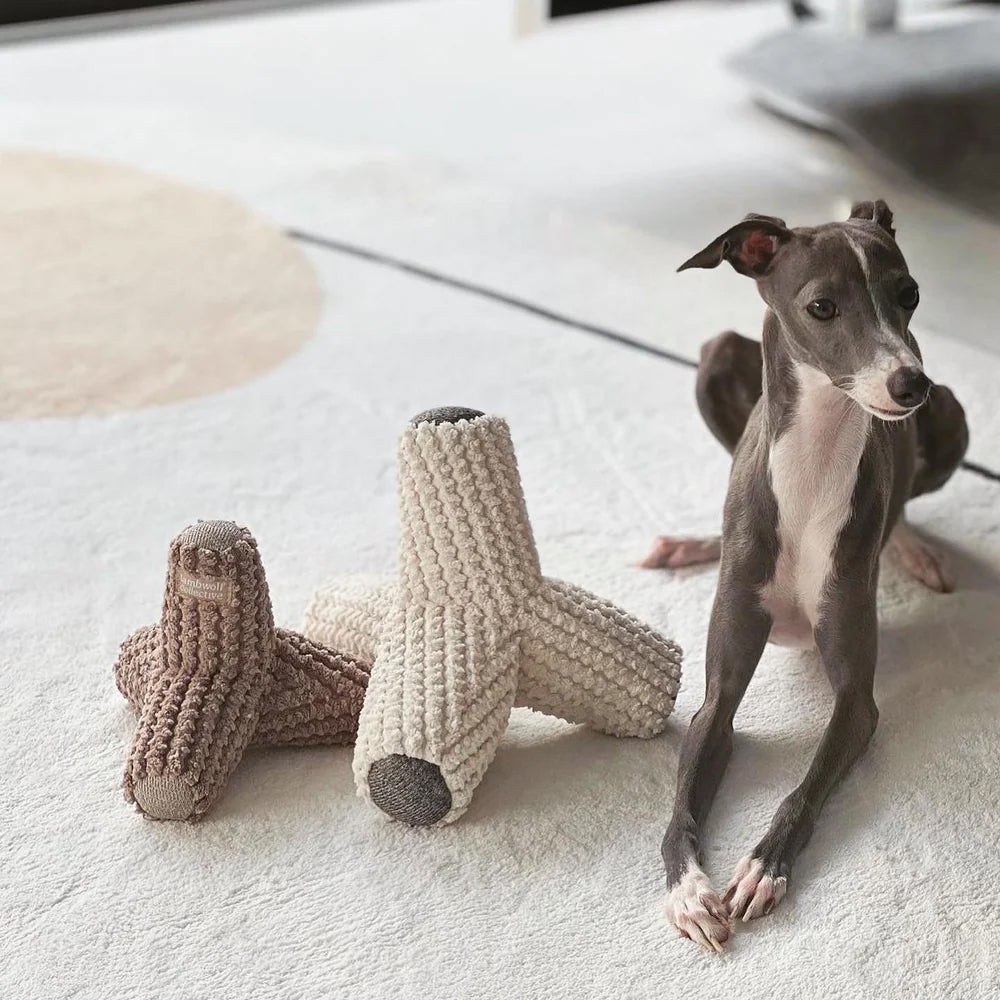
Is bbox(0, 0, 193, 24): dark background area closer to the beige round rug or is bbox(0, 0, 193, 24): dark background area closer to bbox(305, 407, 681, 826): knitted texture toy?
the beige round rug

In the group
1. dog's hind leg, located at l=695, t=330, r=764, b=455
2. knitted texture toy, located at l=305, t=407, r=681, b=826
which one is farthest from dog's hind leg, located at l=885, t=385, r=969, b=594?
knitted texture toy, located at l=305, t=407, r=681, b=826

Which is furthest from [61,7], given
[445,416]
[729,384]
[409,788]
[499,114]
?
[409,788]

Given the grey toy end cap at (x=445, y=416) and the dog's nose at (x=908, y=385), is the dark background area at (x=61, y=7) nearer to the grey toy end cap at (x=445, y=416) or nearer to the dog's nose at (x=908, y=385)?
the grey toy end cap at (x=445, y=416)

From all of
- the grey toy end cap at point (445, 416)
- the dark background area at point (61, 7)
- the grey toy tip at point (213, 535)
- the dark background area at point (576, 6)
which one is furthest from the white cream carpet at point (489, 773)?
the dark background area at point (61, 7)

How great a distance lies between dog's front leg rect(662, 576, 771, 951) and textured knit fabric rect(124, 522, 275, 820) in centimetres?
46

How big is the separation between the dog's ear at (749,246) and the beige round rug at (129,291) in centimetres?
122

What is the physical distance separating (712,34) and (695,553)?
2.94 metres

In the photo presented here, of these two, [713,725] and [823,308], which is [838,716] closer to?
[713,725]

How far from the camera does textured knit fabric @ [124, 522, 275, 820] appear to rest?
160cm

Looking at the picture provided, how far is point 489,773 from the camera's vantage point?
1.71m

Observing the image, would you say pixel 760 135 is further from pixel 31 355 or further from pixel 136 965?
pixel 136 965

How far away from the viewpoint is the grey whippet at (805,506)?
150 centimetres

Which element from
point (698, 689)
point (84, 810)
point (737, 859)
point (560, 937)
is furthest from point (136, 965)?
point (698, 689)

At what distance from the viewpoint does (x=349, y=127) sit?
3846 millimetres
